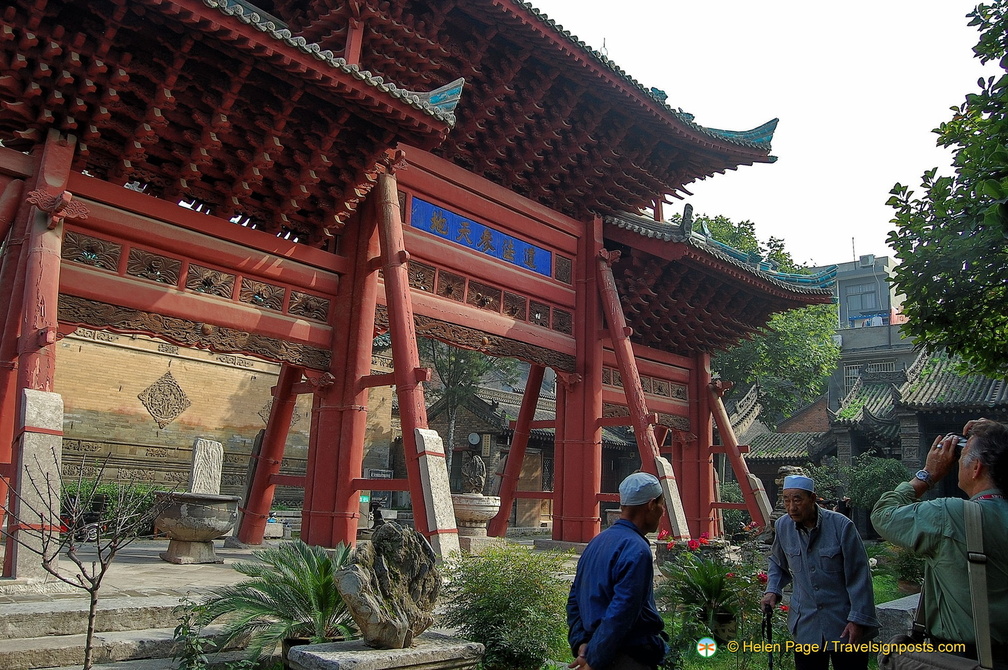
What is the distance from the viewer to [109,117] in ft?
22.8

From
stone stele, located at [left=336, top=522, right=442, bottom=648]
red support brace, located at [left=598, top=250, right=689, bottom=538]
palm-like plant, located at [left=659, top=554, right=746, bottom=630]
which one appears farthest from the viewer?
red support brace, located at [left=598, top=250, right=689, bottom=538]

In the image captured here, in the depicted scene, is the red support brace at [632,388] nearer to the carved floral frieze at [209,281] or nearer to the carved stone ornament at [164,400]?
the carved floral frieze at [209,281]

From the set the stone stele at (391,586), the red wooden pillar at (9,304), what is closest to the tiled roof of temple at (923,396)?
the stone stele at (391,586)

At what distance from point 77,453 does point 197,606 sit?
16561 millimetres

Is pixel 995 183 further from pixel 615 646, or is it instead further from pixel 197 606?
pixel 197 606

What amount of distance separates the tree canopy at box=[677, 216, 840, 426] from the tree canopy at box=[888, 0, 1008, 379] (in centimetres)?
1664

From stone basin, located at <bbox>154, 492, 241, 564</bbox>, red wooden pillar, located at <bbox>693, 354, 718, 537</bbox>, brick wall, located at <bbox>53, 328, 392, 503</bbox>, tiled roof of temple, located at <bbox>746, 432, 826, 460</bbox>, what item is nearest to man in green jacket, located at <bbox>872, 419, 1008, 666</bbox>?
stone basin, located at <bbox>154, 492, 241, 564</bbox>

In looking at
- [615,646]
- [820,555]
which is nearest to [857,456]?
[820,555]

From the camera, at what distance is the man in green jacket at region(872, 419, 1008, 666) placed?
2.68 metres

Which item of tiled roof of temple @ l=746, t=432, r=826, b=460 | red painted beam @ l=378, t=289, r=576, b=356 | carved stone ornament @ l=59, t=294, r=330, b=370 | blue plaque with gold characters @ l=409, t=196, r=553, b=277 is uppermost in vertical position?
blue plaque with gold characters @ l=409, t=196, r=553, b=277

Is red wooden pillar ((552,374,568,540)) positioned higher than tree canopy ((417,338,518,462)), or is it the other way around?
tree canopy ((417,338,518,462))

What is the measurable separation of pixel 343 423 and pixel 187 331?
2009mm

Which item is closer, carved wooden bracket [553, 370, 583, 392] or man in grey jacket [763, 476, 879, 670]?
man in grey jacket [763, 476, 879, 670]

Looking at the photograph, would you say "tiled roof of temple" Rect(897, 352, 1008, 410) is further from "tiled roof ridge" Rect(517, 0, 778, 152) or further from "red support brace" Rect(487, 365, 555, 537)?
"red support brace" Rect(487, 365, 555, 537)
